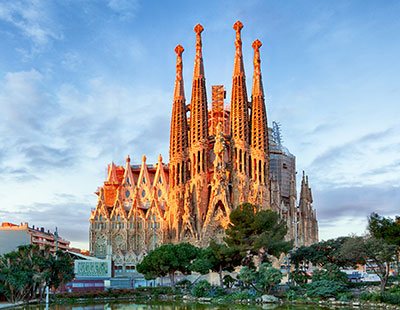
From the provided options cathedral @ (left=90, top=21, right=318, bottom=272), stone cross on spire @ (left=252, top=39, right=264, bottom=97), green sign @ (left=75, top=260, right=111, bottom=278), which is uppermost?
stone cross on spire @ (left=252, top=39, right=264, bottom=97)

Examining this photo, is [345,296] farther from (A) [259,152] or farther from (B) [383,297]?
(A) [259,152]

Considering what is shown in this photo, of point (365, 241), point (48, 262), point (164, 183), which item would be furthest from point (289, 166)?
point (48, 262)

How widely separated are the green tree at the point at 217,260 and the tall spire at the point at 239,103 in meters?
23.9

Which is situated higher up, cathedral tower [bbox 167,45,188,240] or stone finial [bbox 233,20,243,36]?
stone finial [bbox 233,20,243,36]

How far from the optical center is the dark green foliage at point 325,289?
3612 cm

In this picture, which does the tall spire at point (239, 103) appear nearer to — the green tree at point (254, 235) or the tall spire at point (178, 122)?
the tall spire at point (178, 122)

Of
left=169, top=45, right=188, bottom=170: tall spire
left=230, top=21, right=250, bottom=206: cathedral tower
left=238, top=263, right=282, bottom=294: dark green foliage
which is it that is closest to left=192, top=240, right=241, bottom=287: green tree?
left=238, top=263, right=282, bottom=294: dark green foliage

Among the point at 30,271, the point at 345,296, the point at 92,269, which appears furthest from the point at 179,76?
the point at 345,296

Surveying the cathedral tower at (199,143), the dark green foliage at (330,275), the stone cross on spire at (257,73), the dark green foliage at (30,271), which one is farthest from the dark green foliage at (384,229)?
the stone cross on spire at (257,73)

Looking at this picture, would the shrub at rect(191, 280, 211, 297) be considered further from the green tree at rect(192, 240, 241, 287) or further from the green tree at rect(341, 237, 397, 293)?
the green tree at rect(341, 237, 397, 293)

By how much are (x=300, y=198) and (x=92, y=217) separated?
2996 cm

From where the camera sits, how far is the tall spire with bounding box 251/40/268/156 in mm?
67125

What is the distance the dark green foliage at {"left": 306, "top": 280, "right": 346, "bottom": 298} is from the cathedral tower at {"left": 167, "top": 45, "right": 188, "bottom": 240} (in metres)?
29.6

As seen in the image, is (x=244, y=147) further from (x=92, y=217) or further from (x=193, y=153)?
(x=92, y=217)
